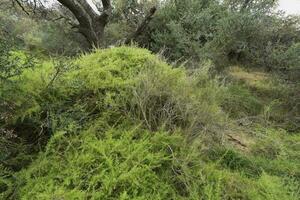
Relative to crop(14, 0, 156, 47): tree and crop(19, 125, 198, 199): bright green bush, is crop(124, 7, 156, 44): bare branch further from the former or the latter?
crop(19, 125, 198, 199): bright green bush

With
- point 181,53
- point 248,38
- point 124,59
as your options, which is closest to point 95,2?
point 181,53

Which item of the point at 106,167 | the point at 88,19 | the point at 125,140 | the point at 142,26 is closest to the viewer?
the point at 106,167

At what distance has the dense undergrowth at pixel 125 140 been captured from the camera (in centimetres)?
258

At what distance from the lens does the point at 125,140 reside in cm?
284

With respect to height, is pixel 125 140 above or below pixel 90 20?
below

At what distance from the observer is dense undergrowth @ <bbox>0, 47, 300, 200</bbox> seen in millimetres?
2576

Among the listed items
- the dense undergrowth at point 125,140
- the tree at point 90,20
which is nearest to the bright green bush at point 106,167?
the dense undergrowth at point 125,140

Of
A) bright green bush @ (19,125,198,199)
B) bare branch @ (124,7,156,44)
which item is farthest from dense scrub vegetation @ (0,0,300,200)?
bare branch @ (124,7,156,44)

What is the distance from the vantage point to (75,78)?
3.44m

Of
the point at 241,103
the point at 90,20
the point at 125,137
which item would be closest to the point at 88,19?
the point at 90,20

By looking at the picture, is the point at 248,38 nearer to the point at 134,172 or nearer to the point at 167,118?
the point at 167,118

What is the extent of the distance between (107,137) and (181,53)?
4.86m

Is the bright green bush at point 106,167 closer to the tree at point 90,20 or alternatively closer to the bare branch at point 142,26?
the tree at point 90,20

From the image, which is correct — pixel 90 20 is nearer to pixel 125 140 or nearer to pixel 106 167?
pixel 125 140
